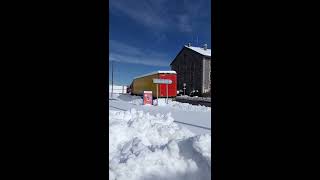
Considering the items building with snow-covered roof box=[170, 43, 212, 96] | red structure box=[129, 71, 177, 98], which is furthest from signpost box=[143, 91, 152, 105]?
building with snow-covered roof box=[170, 43, 212, 96]

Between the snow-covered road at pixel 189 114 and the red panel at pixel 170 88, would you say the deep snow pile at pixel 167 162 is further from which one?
the red panel at pixel 170 88

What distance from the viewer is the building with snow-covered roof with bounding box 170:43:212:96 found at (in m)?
33.6

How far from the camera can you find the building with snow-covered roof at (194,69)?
1323 inches

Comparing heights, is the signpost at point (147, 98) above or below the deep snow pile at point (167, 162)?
above

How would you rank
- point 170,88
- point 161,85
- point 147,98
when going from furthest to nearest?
point 170,88 < point 161,85 < point 147,98

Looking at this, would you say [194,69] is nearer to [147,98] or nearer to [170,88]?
Answer: [170,88]

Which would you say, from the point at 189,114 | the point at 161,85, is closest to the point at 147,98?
the point at 161,85

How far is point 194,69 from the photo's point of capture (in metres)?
35.4

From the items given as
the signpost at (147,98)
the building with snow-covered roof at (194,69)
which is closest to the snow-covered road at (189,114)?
the signpost at (147,98)
